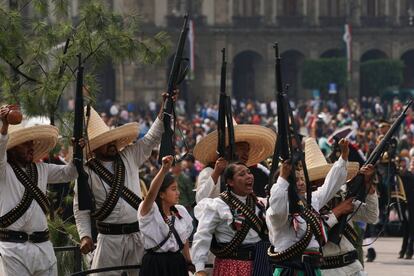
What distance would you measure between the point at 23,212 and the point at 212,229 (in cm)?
140

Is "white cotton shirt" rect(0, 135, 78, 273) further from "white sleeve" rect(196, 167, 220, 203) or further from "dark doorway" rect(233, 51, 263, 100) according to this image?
"dark doorway" rect(233, 51, 263, 100)

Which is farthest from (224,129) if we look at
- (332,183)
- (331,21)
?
(331,21)

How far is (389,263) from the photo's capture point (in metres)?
22.4

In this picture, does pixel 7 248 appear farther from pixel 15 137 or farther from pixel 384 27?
pixel 384 27

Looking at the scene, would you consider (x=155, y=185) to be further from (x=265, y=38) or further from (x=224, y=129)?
(x=265, y=38)

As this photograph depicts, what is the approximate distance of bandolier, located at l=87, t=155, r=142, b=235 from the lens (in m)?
13.8

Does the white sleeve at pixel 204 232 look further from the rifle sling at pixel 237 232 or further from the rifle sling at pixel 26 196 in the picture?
the rifle sling at pixel 26 196

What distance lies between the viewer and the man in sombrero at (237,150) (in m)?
13.8

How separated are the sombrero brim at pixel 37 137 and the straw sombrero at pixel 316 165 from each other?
6.50ft

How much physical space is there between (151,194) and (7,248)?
1169 millimetres

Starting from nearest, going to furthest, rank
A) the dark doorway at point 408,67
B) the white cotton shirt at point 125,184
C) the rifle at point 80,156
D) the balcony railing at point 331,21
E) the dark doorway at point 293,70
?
1. the rifle at point 80,156
2. the white cotton shirt at point 125,184
3. the dark doorway at point 293,70
4. the balcony railing at point 331,21
5. the dark doorway at point 408,67

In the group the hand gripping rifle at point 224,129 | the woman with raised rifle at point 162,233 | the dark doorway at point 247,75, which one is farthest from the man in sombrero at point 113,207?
the dark doorway at point 247,75

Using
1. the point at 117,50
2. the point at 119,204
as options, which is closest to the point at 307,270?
the point at 119,204

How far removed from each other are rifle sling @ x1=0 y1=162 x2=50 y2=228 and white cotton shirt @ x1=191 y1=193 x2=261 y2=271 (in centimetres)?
118
